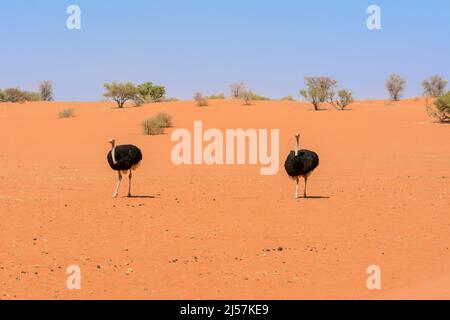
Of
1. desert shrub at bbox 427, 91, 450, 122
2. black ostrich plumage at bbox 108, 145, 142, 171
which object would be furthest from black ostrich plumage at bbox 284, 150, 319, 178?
desert shrub at bbox 427, 91, 450, 122

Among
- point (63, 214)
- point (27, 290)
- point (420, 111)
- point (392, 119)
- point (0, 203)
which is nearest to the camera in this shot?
point (27, 290)

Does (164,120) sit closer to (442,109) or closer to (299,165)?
(442,109)

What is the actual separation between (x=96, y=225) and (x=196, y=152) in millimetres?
16083

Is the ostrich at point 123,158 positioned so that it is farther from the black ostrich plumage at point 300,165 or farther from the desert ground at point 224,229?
the black ostrich plumage at point 300,165

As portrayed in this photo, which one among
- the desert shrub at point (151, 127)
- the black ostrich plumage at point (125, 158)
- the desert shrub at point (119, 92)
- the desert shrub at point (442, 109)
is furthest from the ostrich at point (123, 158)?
the desert shrub at point (119, 92)

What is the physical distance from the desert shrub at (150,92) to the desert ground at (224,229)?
29.2 metres

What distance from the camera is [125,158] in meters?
16.8

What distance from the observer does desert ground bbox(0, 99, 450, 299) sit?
8781 millimetres

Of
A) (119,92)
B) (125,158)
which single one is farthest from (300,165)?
(119,92)

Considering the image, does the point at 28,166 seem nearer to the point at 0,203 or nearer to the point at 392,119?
the point at 0,203

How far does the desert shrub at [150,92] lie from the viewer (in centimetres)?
5690

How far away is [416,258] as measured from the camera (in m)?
10.2

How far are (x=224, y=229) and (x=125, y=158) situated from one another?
502 centimetres

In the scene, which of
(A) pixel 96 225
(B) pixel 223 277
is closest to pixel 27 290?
(B) pixel 223 277
